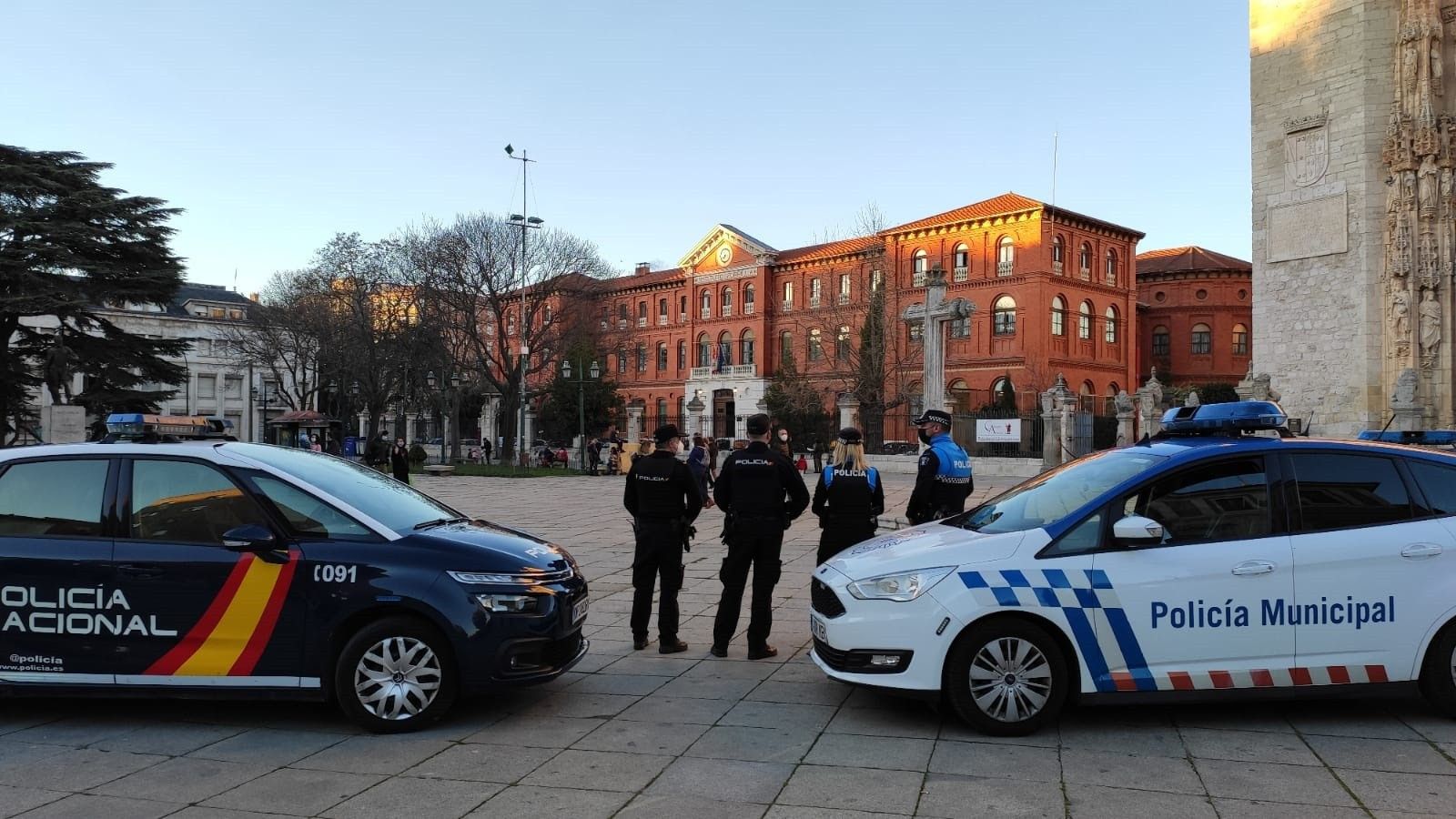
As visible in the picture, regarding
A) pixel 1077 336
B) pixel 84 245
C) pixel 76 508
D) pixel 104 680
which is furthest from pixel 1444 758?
pixel 1077 336

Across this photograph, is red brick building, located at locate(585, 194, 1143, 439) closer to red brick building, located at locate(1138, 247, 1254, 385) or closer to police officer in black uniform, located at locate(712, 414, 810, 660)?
red brick building, located at locate(1138, 247, 1254, 385)

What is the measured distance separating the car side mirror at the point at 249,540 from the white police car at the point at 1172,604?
3.09 meters

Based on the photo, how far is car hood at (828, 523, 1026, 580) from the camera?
Result: 4.98m

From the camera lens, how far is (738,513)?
6.78 metres

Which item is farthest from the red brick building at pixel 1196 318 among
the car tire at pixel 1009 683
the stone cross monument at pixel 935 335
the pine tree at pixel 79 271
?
the car tire at pixel 1009 683

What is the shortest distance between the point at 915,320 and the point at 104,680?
2151 centimetres

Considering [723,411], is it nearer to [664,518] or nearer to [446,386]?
[446,386]

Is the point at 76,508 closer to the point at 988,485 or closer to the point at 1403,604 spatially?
the point at 1403,604

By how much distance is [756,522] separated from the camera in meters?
6.76

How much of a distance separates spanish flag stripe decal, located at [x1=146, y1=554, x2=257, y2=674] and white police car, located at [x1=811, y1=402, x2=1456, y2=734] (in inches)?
127

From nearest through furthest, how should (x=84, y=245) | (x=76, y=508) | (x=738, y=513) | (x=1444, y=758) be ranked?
(x=1444, y=758), (x=76, y=508), (x=738, y=513), (x=84, y=245)

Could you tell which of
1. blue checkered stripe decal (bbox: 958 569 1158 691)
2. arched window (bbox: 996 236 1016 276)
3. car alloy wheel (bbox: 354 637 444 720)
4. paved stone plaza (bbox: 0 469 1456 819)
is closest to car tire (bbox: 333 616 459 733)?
car alloy wheel (bbox: 354 637 444 720)

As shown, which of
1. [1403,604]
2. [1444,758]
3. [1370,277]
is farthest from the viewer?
[1370,277]

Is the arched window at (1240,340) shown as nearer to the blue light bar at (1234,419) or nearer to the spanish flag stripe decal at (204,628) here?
the blue light bar at (1234,419)
